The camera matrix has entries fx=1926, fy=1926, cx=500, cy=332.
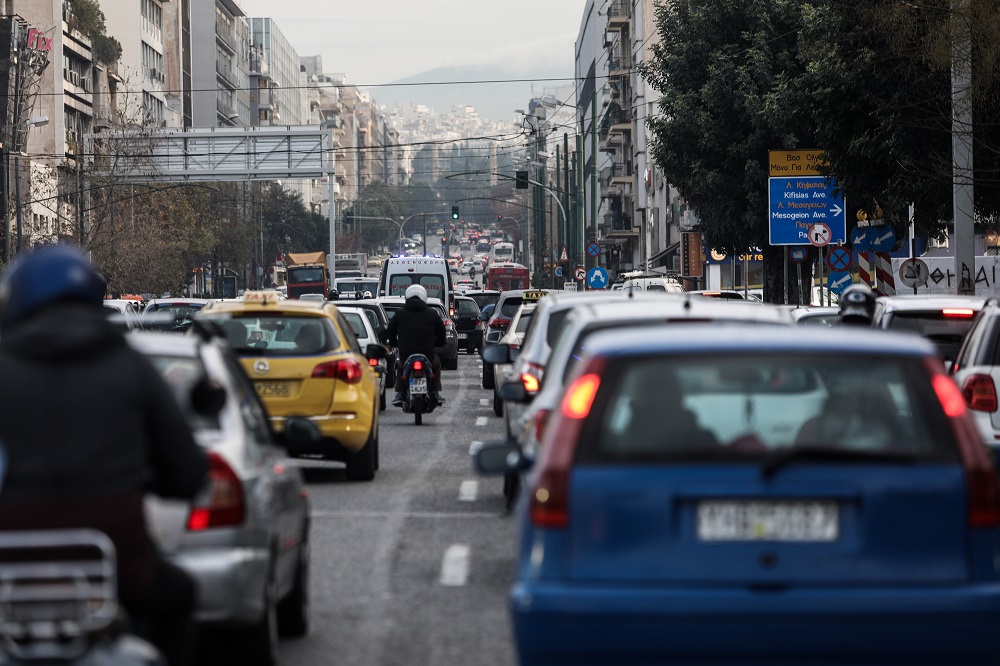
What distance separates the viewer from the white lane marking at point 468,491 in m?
14.4

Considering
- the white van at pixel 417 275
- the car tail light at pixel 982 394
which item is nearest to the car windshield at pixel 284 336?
the car tail light at pixel 982 394

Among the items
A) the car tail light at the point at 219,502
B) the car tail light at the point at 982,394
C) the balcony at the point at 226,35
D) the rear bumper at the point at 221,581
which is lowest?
the rear bumper at the point at 221,581

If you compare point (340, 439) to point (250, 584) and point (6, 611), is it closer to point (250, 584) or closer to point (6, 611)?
point (250, 584)

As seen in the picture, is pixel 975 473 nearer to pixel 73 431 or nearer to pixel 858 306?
pixel 73 431

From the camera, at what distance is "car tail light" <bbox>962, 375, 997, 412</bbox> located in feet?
43.4

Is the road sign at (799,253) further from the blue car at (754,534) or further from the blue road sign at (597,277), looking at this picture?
the blue car at (754,534)

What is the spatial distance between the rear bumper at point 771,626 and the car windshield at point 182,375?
2.01 metres

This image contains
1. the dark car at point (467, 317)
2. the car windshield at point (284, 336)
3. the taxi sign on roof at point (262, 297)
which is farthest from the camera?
the dark car at point (467, 317)

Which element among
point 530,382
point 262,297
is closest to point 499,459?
point 530,382

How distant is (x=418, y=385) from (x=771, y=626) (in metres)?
17.4

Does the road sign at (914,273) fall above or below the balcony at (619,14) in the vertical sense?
below

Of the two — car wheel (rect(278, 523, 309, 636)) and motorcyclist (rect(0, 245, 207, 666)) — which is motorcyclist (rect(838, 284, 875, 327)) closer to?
car wheel (rect(278, 523, 309, 636))

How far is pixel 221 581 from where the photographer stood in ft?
21.8

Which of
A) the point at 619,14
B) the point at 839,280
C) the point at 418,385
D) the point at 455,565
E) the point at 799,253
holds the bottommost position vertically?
the point at 455,565
